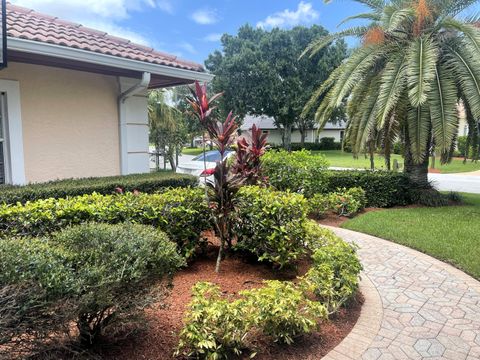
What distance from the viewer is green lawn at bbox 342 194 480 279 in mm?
5512

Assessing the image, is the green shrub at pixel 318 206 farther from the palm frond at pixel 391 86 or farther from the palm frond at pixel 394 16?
the palm frond at pixel 394 16

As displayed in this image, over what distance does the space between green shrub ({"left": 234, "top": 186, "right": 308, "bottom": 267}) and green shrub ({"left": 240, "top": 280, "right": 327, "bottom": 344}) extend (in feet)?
3.53

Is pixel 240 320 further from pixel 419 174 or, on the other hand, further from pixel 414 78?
pixel 419 174

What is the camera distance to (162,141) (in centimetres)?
2266

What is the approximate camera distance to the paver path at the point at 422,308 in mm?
3094

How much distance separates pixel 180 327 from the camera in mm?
3131

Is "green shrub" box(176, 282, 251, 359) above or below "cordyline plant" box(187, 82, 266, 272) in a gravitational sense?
below

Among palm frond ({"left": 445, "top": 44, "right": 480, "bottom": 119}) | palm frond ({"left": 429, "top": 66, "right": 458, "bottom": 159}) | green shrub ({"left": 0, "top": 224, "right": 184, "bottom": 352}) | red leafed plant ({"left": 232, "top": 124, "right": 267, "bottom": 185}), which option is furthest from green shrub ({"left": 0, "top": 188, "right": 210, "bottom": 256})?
palm frond ({"left": 445, "top": 44, "right": 480, "bottom": 119})

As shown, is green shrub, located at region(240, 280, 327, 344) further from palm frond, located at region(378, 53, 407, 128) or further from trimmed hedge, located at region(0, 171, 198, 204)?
palm frond, located at region(378, 53, 407, 128)

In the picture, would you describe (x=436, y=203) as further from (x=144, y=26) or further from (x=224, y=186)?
(x=144, y=26)

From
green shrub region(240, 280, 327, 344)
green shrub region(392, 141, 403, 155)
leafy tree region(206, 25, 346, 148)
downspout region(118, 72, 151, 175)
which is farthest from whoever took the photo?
leafy tree region(206, 25, 346, 148)

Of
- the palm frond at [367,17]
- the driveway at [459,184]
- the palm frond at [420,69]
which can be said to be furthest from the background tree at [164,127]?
the palm frond at [420,69]

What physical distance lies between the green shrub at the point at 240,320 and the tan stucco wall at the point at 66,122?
14.4 ft

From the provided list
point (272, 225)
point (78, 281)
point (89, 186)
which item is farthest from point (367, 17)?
point (78, 281)
